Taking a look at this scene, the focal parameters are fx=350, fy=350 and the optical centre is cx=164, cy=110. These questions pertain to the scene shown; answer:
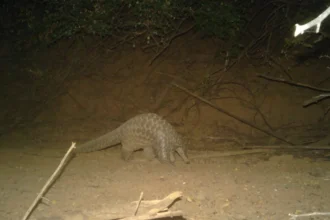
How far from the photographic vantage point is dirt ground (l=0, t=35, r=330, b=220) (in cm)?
401

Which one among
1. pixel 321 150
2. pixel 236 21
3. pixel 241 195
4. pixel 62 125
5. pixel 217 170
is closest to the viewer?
Result: pixel 241 195

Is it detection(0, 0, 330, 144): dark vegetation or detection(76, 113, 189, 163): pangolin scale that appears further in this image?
detection(0, 0, 330, 144): dark vegetation

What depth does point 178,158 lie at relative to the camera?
6688mm

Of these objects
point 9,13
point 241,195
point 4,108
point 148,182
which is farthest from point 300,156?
point 9,13

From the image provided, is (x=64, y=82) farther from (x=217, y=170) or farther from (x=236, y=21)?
(x=217, y=170)

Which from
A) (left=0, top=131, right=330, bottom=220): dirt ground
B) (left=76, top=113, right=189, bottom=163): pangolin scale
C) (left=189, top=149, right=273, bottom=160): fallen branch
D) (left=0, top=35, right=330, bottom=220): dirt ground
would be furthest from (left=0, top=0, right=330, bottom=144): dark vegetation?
(left=0, top=131, right=330, bottom=220): dirt ground

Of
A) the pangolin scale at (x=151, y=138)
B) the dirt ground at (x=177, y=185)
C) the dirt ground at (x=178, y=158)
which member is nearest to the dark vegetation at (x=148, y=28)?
the dirt ground at (x=178, y=158)

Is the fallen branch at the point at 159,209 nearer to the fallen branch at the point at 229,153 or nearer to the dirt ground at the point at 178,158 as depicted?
the dirt ground at the point at 178,158

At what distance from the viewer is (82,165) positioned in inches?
238

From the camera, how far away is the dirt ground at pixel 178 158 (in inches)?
158

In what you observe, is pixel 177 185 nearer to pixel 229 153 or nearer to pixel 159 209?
pixel 159 209

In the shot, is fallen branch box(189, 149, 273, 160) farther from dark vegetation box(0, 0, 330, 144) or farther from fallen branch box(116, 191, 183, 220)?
fallen branch box(116, 191, 183, 220)

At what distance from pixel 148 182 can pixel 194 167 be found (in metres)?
1.21

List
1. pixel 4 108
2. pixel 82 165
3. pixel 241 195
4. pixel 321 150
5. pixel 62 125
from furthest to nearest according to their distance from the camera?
pixel 4 108, pixel 62 125, pixel 321 150, pixel 82 165, pixel 241 195
